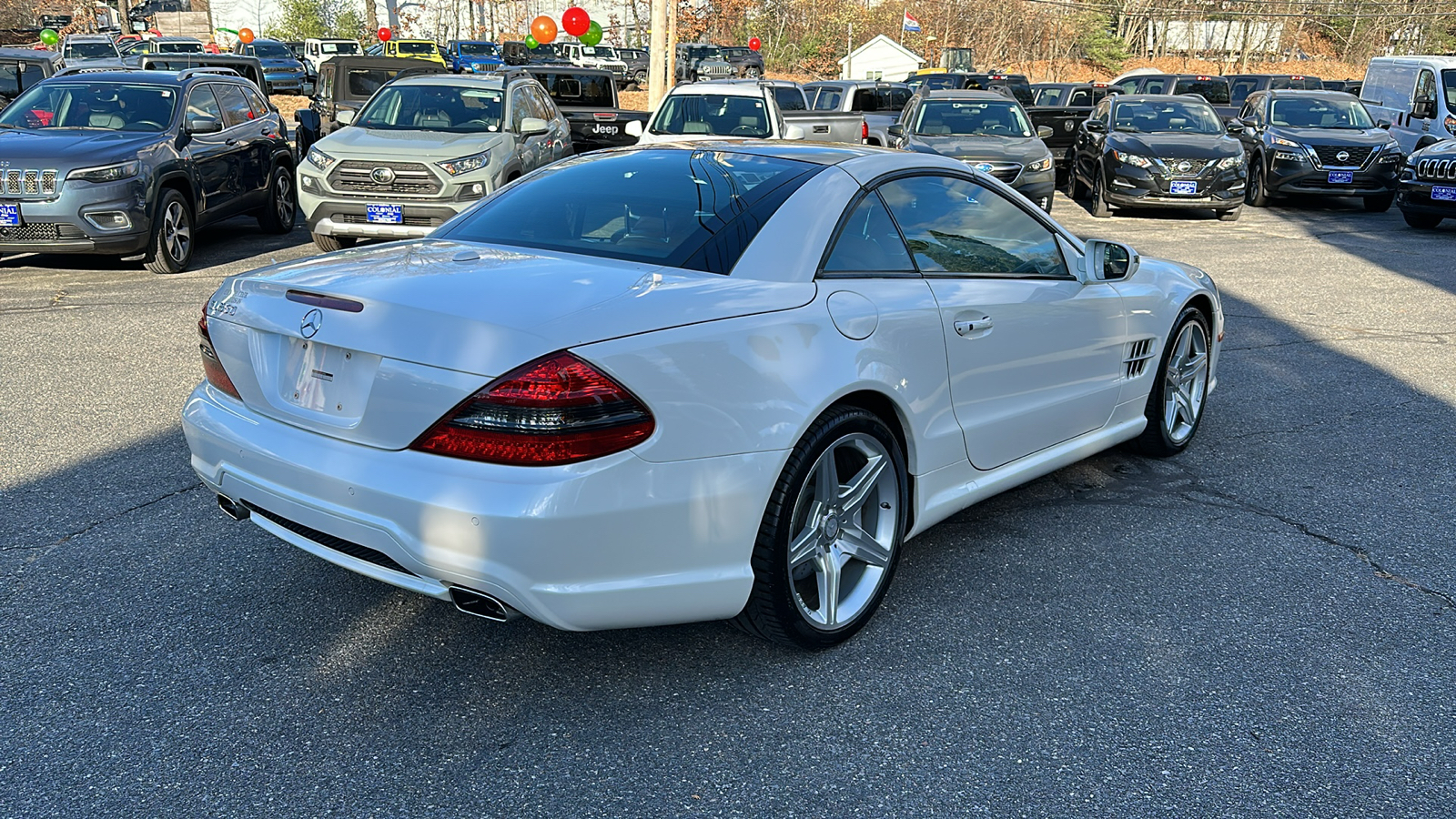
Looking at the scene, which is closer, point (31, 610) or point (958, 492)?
point (31, 610)

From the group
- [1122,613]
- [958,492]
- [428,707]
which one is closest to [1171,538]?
[1122,613]

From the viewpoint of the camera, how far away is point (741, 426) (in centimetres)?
288

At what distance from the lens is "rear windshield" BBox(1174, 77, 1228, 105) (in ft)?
77.8

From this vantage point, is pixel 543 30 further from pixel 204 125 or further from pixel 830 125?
pixel 204 125

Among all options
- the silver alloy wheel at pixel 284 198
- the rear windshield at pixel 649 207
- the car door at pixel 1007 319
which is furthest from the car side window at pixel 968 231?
the silver alloy wheel at pixel 284 198

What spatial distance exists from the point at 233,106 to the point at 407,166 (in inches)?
107

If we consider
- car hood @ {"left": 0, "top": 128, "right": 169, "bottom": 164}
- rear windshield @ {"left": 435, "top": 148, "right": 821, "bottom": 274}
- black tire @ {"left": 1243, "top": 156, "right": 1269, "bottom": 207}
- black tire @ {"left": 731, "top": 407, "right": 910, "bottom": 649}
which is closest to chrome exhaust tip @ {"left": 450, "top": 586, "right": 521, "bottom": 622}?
black tire @ {"left": 731, "top": 407, "right": 910, "bottom": 649}

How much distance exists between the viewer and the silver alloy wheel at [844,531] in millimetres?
3244

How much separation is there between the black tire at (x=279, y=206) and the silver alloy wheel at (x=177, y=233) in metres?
1.92

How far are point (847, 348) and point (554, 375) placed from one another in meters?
0.91

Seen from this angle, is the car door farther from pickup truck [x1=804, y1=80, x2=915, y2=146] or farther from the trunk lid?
pickup truck [x1=804, y1=80, x2=915, y2=146]

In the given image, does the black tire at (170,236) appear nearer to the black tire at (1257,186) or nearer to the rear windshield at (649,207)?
the rear windshield at (649,207)

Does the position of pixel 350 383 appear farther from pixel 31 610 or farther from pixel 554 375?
pixel 31 610

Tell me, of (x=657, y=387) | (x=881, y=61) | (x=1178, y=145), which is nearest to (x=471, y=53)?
(x=881, y=61)
